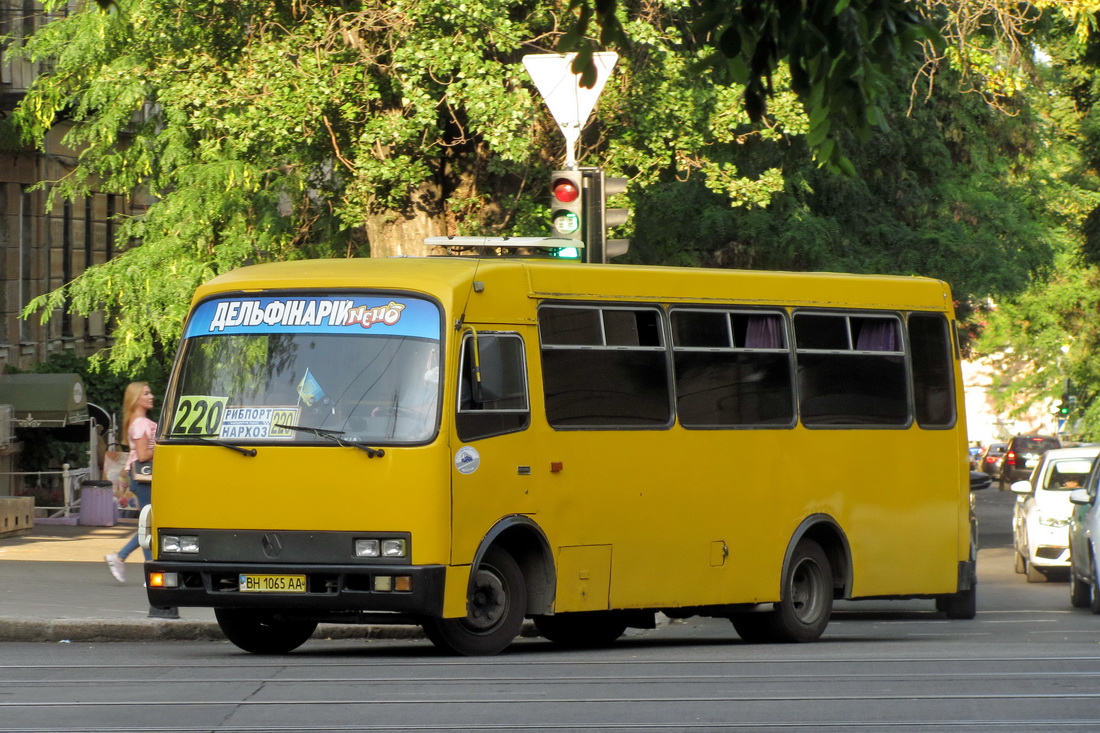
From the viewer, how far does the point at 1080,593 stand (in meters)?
20.0

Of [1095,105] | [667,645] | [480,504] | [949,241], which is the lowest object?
[667,645]

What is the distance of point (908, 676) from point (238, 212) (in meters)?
14.2

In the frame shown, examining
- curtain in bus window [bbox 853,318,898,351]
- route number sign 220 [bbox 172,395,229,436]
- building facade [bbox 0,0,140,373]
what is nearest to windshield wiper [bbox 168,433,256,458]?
route number sign 220 [bbox 172,395,229,436]

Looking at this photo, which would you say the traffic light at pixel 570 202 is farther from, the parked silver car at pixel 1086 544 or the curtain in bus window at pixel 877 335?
the parked silver car at pixel 1086 544

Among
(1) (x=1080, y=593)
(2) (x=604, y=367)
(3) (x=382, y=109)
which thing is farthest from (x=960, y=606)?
(3) (x=382, y=109)

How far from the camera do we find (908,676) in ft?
36.6

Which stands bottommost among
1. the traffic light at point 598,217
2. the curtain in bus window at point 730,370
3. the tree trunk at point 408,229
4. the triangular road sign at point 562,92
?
the curtain in bus window at point 730,370

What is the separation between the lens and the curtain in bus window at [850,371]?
583 inches

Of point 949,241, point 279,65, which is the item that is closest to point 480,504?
point 279,65

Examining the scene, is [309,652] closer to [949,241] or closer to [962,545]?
[962,545]

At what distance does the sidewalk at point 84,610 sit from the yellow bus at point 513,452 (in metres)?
0.87

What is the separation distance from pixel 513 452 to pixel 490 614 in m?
1.00

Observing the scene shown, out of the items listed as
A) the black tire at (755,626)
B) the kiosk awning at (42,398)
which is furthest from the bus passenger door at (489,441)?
the kiosk awning at (42,398)

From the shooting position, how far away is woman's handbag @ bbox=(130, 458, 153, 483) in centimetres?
1529
